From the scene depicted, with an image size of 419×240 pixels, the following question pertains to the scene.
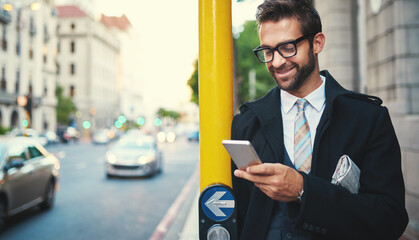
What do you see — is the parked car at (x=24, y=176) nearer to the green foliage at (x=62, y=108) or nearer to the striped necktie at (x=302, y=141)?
the striped necktie at (x=302, y=141)

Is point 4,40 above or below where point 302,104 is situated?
above

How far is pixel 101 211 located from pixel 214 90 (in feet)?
21.9

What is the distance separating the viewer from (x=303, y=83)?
5.40 feet

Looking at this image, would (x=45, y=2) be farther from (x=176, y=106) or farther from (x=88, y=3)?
(x=176, y=106)

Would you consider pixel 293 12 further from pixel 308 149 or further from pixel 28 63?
pixel 28 63

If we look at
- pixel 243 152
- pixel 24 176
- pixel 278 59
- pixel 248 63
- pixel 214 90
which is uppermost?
pixel 248 63

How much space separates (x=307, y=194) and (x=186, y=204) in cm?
698

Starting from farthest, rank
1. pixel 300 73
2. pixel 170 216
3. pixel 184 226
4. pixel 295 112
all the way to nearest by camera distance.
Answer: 1. pixel 170 216
2. pixel 184 226
3. pixel 295 112
4. pixel 300 73

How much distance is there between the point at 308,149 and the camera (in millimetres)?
1565

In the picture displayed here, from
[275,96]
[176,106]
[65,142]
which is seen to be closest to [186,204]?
[275,96]

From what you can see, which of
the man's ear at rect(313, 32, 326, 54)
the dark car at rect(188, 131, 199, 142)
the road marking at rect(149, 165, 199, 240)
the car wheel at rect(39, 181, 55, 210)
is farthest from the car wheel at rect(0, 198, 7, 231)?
the dark car at rect(188, 131, 199, 142)

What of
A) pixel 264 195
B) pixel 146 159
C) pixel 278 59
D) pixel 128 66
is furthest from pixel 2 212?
pixel 128 66

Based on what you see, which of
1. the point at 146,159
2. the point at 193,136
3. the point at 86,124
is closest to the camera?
the point at 146,159

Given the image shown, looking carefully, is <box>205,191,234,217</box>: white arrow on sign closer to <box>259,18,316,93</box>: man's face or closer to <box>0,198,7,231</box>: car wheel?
<box>259,18,316,93</box>: man's face
